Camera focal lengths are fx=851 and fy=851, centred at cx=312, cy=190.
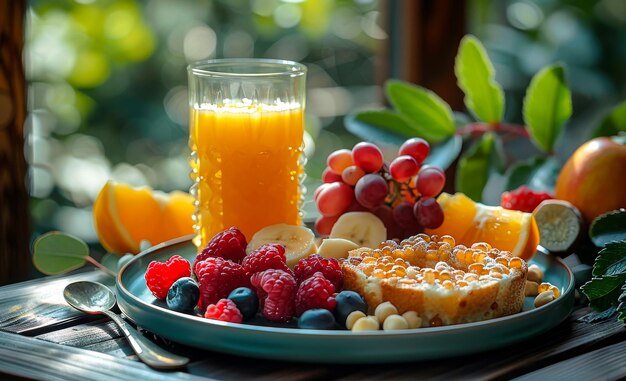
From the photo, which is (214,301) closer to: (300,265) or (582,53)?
(300,265)

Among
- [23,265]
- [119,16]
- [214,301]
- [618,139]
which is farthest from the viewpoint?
[119,16]

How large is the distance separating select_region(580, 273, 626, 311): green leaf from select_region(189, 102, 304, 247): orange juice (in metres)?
0.58

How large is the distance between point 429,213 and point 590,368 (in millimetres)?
465

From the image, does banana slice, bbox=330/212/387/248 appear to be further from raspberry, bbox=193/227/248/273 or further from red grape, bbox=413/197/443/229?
raspberry, bbox=193/227/248/273

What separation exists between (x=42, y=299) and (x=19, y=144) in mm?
498

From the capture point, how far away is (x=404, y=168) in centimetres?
151

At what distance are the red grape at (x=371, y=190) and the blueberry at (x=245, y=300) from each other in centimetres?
38

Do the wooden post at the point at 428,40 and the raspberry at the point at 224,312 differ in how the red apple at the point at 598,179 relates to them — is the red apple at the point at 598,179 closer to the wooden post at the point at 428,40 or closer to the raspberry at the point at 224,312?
the raspberry at the point at 224,312

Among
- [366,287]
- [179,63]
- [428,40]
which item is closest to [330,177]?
[366,287]

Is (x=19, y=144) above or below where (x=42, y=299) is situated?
above

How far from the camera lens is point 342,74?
3.40 m

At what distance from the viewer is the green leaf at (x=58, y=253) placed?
1.49 meters

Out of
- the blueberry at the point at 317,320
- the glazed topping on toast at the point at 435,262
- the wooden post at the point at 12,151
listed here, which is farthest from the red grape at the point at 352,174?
the wooden post at the point at 12,151

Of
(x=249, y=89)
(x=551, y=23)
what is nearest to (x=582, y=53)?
(x=551, y=23)
